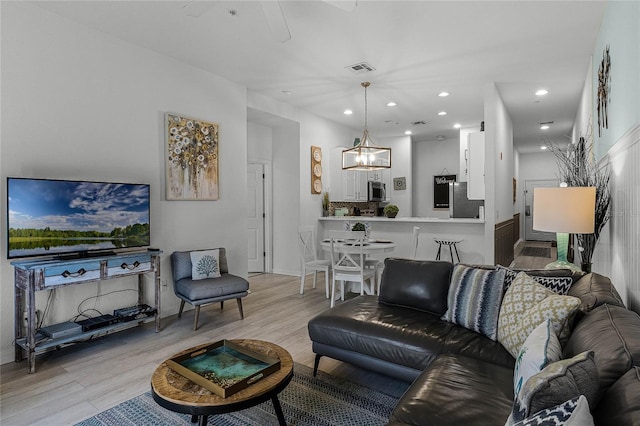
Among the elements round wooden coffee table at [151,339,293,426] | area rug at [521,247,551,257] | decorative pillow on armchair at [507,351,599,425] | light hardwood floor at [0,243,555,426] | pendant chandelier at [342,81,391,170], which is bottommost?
light hardwood floor at [0,243,555,426]

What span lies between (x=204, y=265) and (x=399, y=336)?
244 centimetres

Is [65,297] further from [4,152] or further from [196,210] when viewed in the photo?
[196,210]

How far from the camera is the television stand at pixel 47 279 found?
2.73 metres

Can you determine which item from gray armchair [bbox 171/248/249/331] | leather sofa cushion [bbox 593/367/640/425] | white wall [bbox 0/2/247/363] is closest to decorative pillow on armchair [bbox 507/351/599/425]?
leather sofa cushion [bbox 593/367/640/425]

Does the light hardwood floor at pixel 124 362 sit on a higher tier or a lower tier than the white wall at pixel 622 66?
lower

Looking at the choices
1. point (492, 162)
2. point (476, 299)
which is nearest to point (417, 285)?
point (476, 299)

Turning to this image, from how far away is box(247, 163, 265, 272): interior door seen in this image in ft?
21.4

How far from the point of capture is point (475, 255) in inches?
219

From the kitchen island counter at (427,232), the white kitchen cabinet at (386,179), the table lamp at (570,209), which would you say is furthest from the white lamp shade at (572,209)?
the white kitchen cabinet at (386,179)

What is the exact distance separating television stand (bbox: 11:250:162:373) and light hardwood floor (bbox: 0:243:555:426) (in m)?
0.18

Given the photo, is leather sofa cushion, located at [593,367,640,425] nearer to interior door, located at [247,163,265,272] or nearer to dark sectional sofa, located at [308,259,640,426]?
dark sectional sofa, located at [308,259,640,426]

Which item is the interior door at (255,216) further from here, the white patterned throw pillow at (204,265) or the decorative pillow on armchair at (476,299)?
the decorative pillow on armchair at (476,299)

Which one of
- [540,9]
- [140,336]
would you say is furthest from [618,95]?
[140,336]

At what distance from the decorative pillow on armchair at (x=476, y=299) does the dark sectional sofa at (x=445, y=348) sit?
7 cm
